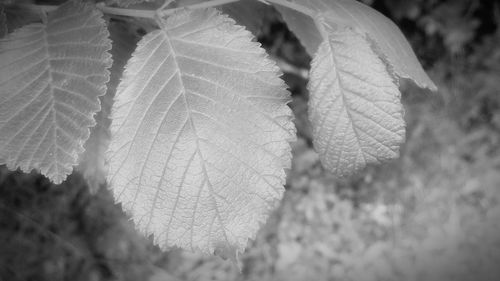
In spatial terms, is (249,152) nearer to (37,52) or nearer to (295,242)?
(37,52)

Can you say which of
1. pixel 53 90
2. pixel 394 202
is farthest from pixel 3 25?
pixel 394 202

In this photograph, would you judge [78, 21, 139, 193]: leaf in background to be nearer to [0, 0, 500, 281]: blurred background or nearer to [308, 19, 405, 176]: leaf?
[308, 19, 405, 176]: leaf

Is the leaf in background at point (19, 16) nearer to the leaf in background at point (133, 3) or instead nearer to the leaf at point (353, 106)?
the leaf in background at point (133, 3)

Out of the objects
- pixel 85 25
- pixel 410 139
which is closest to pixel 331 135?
pixel 85 25

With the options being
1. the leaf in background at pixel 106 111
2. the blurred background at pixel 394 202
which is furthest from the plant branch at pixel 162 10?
the blurred background at pixel 394 202

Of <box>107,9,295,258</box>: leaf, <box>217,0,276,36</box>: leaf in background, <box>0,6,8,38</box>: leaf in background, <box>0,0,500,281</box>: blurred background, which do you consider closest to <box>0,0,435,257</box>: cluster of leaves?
<box>107,9,295,258</box>: leaf

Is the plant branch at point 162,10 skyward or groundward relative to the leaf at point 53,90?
skyward
